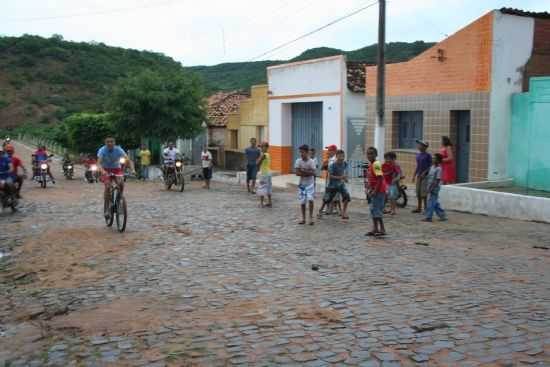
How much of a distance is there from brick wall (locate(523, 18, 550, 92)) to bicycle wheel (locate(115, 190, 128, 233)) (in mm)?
11303

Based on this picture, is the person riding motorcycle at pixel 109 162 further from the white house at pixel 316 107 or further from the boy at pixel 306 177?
the white house at pixel 316 107

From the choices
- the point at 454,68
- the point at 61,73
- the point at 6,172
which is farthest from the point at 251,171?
the point at 61,73

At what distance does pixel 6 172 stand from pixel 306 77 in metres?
14.1

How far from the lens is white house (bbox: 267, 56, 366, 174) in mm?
24547

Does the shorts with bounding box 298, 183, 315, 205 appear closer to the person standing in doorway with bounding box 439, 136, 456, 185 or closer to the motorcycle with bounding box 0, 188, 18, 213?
the person standing in doorway with bounding box 439, 136, 456, 185

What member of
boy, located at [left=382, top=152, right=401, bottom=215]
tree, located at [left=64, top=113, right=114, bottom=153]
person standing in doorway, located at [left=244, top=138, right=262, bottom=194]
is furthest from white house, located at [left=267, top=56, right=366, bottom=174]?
tree, located at [left=64, top=113, right=114, bottom=153]

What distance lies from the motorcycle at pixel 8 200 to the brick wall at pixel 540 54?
13333mm

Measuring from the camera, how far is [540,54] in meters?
18.2

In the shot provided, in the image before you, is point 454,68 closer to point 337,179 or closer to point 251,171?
point 337,179

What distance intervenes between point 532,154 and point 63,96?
76496mm

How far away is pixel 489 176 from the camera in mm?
17688

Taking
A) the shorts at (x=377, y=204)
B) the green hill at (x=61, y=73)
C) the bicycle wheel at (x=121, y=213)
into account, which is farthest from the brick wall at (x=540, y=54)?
the green hill at (x=61, y=73)

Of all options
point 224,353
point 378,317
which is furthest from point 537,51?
point 224,353

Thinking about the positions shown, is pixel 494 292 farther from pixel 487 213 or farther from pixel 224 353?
pixel 487 213
